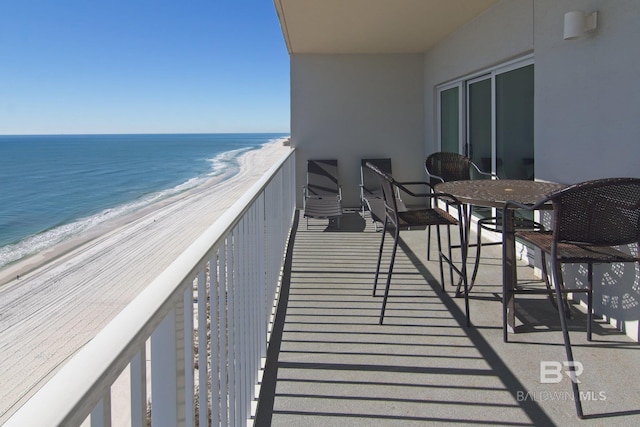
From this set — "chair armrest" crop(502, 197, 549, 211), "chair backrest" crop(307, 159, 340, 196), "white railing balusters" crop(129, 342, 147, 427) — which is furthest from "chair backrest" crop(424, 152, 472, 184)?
"white railing balusters" crop(129, 342, 147, 427)

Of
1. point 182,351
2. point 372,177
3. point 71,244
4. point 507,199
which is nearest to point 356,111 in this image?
point 372,177

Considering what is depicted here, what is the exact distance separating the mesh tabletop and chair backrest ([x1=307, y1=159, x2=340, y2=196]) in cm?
384

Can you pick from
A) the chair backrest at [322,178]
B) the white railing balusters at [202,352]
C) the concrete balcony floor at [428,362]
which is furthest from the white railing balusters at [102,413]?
the chair backrest at [322,178]

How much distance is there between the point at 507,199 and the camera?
253 cm

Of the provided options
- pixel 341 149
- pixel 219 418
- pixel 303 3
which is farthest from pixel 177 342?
pixel 341 149

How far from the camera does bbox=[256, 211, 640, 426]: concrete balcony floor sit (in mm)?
1928

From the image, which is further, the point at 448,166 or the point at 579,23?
the point at 448,166

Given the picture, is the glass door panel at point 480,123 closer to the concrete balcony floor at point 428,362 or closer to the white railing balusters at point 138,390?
the concrete balcony floor at point 428,362

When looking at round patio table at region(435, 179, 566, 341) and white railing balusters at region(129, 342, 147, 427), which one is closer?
white railing balusters at region(129, 342, 147, 427)

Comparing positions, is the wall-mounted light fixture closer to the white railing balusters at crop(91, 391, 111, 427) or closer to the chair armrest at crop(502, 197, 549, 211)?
the chair armrest at crop(502, 197, 549, 211)

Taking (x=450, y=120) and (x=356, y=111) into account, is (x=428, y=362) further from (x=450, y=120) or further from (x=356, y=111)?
(x=356, y=111)

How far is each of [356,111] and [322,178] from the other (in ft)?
3.81

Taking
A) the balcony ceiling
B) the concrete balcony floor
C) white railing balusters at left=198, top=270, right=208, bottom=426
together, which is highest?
the balcony ceiling

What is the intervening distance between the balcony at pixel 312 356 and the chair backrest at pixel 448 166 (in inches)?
35.7
